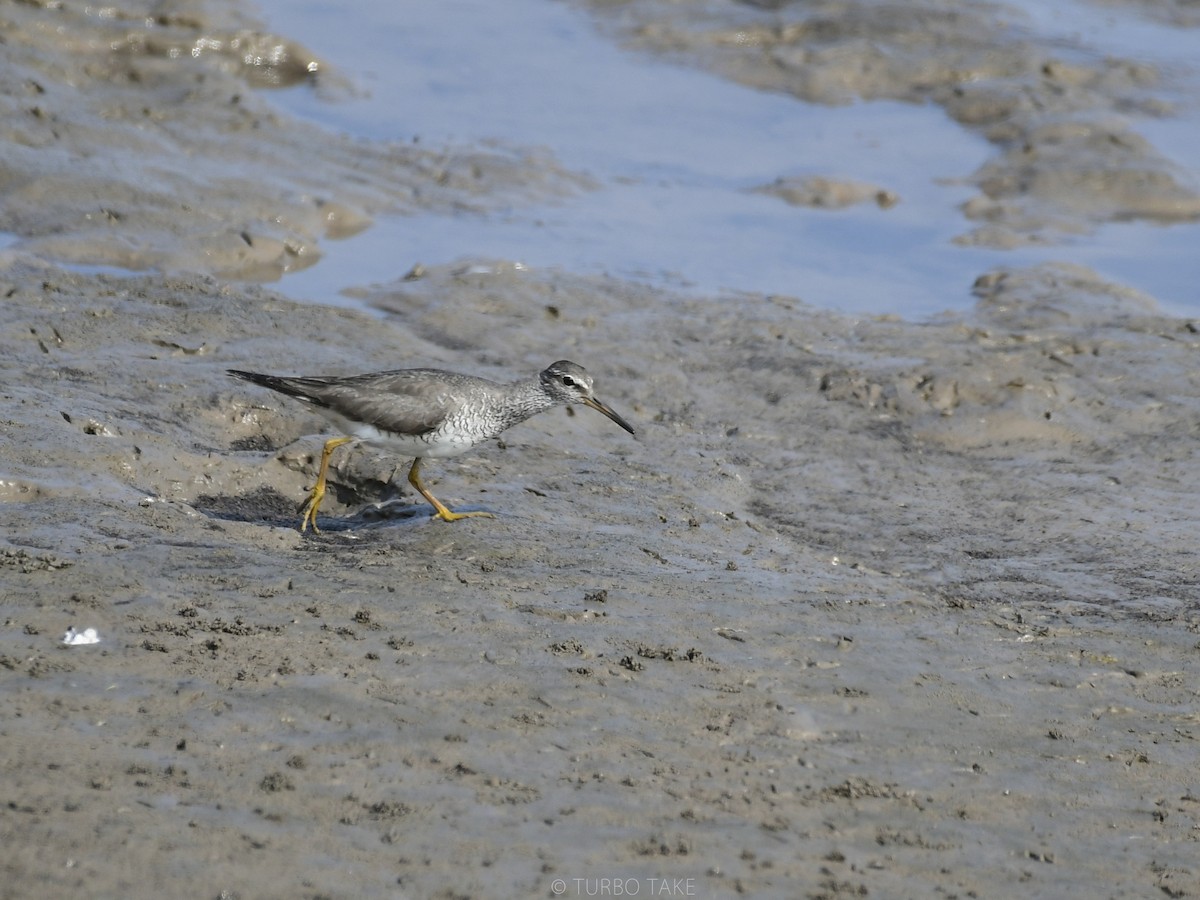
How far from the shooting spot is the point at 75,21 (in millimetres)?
16172

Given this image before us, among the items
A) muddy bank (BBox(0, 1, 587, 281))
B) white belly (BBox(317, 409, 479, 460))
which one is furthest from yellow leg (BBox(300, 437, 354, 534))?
muddy bank (BBox(0, 1, 587, 281))

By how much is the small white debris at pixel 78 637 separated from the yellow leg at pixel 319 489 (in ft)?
6.96

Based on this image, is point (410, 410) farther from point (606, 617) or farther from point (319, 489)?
point (606, 617)

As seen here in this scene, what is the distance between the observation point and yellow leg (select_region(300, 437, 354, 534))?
27.9ft

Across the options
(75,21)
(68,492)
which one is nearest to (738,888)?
(68,492)

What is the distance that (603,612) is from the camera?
24.4ft

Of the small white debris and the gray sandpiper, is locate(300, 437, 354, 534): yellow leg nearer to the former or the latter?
the gray sandpiper

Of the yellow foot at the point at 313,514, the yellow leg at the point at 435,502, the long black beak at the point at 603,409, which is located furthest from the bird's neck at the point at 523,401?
the yellow foot at the point at 313,514

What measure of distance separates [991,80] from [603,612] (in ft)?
46.0

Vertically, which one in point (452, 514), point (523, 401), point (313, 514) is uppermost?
point (523, 401)

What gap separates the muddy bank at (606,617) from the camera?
543cm

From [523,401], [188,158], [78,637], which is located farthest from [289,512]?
[188,158]

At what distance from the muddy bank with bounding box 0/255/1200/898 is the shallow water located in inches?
75.7

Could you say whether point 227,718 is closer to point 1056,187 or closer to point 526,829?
point 526,829
